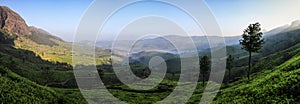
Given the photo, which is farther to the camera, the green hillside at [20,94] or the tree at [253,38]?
the tree at [253,38]

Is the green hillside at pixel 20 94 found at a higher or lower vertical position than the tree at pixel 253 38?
lower

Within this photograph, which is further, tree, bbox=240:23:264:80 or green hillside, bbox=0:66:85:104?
tree, bbox=240:23:264:80

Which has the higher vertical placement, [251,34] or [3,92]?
[251,34]

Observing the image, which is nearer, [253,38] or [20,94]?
[20,94]

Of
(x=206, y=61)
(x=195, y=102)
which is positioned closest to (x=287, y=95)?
(x=195, y=102)

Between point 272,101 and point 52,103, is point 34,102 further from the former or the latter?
point 272,101

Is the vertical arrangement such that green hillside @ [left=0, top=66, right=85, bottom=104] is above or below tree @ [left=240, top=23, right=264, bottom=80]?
below

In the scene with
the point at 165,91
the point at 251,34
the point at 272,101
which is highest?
the point at 251,34

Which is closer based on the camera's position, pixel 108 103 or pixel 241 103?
pixel 241 103

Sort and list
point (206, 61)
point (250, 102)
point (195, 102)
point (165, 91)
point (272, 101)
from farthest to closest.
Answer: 1. point (165, 91)
2. point (206, 61)
3. point (195, 102)
4. point (250, 102)
5. point (272, 101)

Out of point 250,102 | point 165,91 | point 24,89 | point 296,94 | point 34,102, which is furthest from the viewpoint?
point 165,91
